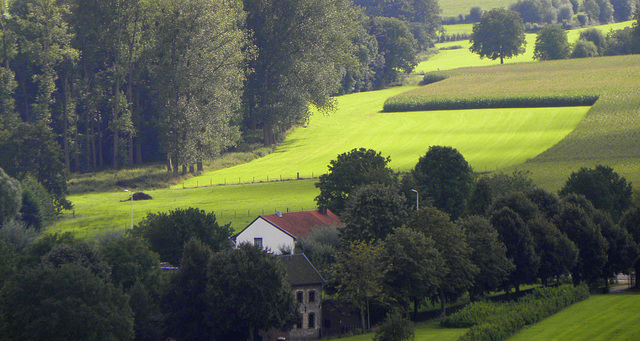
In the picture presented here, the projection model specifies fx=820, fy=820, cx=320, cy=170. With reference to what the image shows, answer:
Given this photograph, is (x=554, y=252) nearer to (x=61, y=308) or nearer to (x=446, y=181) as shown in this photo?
(x=446, y=181)

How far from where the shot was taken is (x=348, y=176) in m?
76.8

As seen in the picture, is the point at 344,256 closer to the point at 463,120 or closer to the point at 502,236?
the point at 502,236

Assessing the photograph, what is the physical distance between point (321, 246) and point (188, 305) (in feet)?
53.0

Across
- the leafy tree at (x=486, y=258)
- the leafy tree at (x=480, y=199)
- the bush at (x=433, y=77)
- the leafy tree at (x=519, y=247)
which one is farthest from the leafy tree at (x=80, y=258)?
the bush at (x=433, y=77)

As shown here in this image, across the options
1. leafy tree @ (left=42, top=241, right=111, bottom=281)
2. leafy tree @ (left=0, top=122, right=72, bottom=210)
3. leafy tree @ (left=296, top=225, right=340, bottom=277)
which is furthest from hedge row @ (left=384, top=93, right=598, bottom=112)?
leafy tree @ (left=42, top=241, right=111, bottom=281)

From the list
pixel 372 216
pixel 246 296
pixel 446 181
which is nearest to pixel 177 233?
pixel 246 296

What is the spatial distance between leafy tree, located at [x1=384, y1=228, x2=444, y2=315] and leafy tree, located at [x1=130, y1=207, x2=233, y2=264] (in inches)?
565

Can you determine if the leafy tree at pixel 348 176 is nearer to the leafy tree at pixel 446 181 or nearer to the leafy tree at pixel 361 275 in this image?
the leafy tree at pixel 446 181

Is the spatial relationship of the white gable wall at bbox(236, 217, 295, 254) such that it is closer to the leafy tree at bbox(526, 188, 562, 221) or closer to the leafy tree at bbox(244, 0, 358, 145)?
the leafy tree at bbox(526, 188, 562, 221)

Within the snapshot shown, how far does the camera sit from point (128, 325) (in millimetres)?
45812

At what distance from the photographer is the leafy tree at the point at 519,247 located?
63219mm

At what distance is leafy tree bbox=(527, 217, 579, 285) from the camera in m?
63.8

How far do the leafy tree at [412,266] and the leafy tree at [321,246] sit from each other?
6127mm

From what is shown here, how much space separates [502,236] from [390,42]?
115516mm
